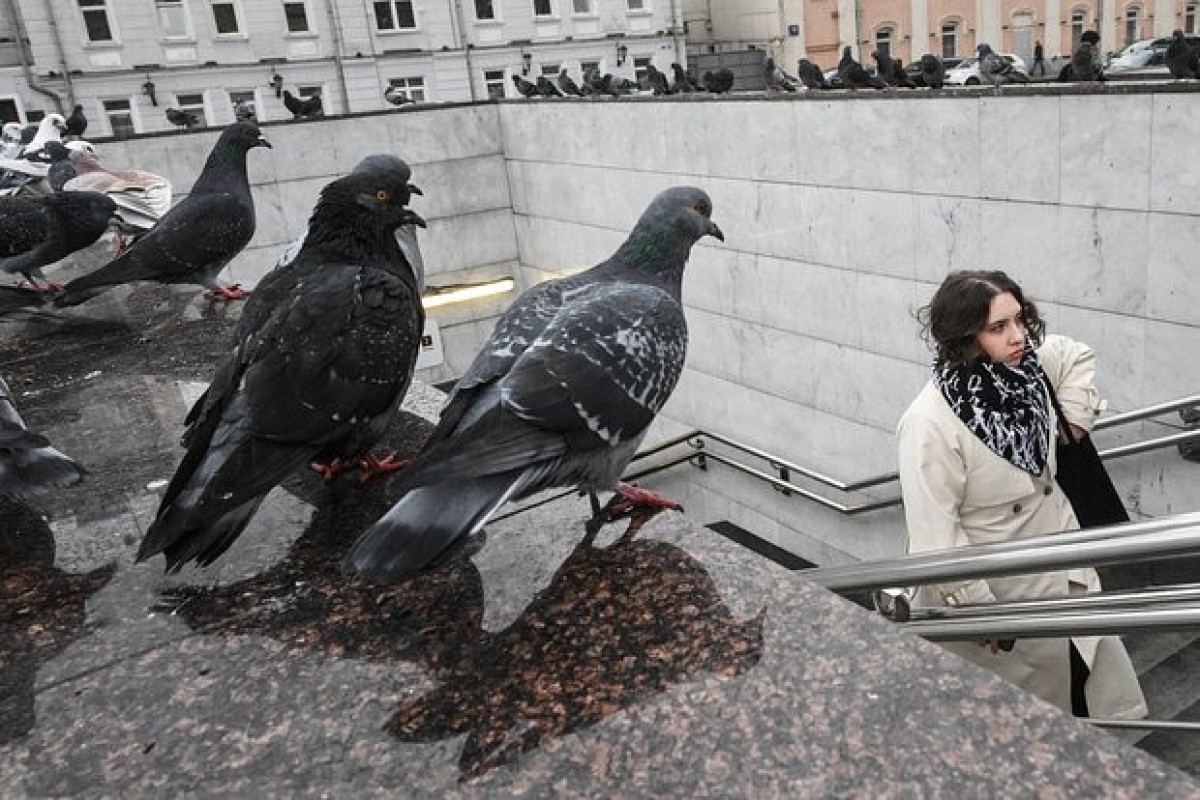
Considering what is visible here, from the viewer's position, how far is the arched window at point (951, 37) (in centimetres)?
3234

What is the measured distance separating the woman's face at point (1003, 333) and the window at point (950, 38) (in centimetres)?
3283

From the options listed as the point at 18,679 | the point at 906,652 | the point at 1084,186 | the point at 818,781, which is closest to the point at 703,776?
the point at 818,781

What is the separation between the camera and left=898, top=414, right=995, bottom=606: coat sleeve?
2.88 meters

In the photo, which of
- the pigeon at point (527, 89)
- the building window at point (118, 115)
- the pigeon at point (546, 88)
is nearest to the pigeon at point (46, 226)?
the pigeon at point (546, 88)

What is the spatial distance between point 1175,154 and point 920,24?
29.0 metres

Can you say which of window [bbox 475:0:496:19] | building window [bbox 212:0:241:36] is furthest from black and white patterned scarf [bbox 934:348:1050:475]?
window [bbox 475:0:496:19]

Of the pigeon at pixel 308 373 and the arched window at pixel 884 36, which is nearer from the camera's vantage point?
the pigeon at pixel 308 373

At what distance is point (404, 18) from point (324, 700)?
91.7 feet

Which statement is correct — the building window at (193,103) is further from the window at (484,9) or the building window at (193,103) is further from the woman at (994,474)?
the woman at (994,474)

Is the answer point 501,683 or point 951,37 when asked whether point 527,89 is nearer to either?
point 501,683

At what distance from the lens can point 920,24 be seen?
31.5m

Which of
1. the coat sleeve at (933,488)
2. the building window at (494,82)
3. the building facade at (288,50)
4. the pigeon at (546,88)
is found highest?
the building facade at (288,50)

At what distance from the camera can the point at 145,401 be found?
12.3ft

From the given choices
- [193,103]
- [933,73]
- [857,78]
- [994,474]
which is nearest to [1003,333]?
[994,474]
